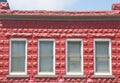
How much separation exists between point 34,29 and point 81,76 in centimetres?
413

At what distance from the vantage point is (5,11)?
30.3 metres

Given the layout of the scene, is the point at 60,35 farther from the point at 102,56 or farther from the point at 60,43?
the point at 102,56

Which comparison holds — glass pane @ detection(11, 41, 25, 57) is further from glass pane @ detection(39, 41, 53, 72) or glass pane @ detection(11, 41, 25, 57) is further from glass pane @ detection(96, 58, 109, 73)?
glass pane @ detection(96, 58, 109, 73)

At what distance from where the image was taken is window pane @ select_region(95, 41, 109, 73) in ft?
99.5

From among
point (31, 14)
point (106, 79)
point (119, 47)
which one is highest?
point (31, 14)

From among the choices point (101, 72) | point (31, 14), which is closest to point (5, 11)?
point (31, 14)

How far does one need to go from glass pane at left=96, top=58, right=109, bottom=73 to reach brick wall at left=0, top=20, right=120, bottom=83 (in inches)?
16.7

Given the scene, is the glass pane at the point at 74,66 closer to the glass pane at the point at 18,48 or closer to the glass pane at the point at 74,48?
the glass pane at the point at 74,48

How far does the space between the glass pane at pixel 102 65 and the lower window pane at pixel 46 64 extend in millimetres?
2912

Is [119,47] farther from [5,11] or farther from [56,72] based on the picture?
[5,11]

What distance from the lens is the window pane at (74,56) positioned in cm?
3028

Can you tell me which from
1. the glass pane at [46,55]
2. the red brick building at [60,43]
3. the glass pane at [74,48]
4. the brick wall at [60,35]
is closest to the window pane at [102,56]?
the red brick building at [60,43]

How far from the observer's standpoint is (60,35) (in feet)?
99.7

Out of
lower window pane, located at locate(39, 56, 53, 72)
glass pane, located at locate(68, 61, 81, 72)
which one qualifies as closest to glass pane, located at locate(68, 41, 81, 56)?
glass pane, located at locate(68, 61, 81, 72)
